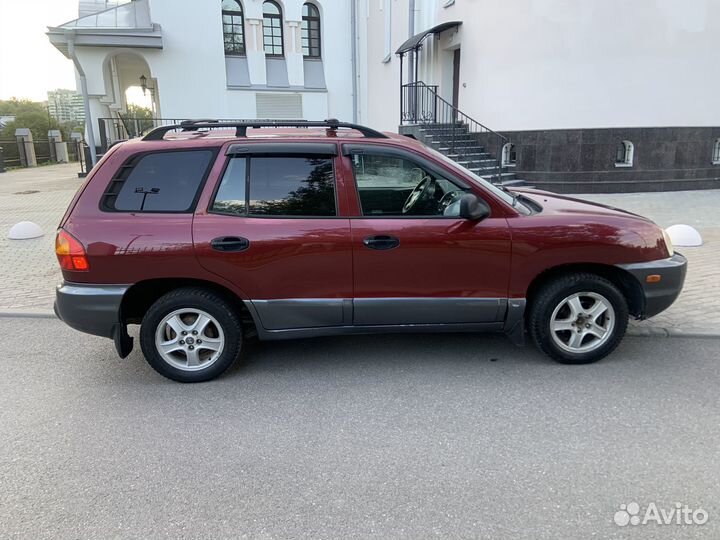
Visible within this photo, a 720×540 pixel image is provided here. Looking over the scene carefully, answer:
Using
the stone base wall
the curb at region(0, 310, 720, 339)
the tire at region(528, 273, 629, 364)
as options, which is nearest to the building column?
the stone base wall

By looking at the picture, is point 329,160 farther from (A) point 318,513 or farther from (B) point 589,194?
(B) point 589,194

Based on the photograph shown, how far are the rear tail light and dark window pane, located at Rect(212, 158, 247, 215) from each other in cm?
95

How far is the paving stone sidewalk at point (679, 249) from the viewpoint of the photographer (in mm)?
5160

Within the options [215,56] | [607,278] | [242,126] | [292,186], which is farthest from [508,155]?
[215,56]

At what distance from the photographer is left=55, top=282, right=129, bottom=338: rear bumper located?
12.5 feet

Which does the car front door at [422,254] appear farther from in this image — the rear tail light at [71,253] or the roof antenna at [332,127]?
the rear tail light at [71,253]

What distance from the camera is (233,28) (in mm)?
23469

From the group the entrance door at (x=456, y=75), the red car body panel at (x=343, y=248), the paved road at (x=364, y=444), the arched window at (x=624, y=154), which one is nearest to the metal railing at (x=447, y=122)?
the entrance door at (x=456, y=75)

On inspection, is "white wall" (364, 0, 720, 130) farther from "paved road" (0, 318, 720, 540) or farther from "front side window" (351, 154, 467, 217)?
"front side window" (351, 154, 467, 217)

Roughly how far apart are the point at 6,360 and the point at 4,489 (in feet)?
6.60

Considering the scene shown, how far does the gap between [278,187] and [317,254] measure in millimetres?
571

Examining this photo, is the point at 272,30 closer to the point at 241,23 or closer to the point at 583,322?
the point at 241,23

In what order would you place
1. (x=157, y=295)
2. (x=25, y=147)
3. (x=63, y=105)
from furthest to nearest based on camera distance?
(x=63, y=105)
(x=25, y=147)
(x=157, y=295)

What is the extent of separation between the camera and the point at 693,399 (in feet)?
12.0
